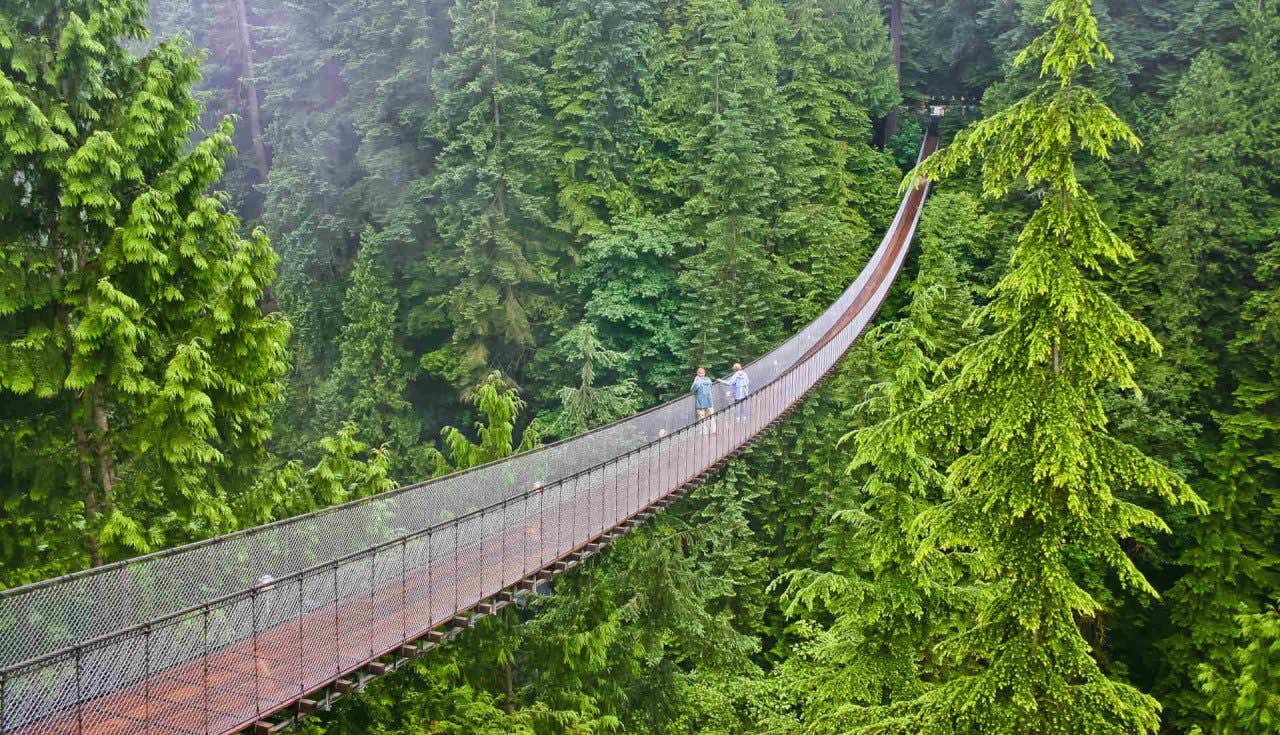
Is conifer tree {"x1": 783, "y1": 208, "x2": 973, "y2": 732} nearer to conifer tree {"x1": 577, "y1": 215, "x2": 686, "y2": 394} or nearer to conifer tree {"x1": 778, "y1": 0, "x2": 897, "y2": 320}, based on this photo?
conifer tree {"x1": 577, "y1": 215, "x2": 686, "y2": 394}

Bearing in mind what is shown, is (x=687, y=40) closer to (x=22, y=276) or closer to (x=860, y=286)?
(x=860, y=286)

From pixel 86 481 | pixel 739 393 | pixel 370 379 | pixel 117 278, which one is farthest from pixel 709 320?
pixel 86 481

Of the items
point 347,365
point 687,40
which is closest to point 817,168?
point 687,40

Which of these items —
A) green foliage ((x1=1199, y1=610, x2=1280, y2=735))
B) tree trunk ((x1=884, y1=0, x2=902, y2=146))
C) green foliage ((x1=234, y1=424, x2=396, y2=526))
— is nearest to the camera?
green foliage ((x1=234, y1=424, x2=396, y2=526))

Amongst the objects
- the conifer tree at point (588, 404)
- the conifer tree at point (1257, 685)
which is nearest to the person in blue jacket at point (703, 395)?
the conifer tree at point (588, 404)

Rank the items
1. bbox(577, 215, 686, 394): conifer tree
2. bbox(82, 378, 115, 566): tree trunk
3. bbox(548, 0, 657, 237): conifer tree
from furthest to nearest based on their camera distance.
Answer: bbox(548, 0, 657, 237): conifer tree < bbox(577, 215, 686, 394): conifer tree < bbox(82, 378, 115, 566): tree trunk

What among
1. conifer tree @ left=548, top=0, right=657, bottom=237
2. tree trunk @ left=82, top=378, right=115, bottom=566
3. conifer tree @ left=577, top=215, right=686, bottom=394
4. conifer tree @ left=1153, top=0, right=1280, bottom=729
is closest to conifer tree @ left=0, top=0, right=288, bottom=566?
tree trunk @ left=82, top=378, right=115, bottom=566
